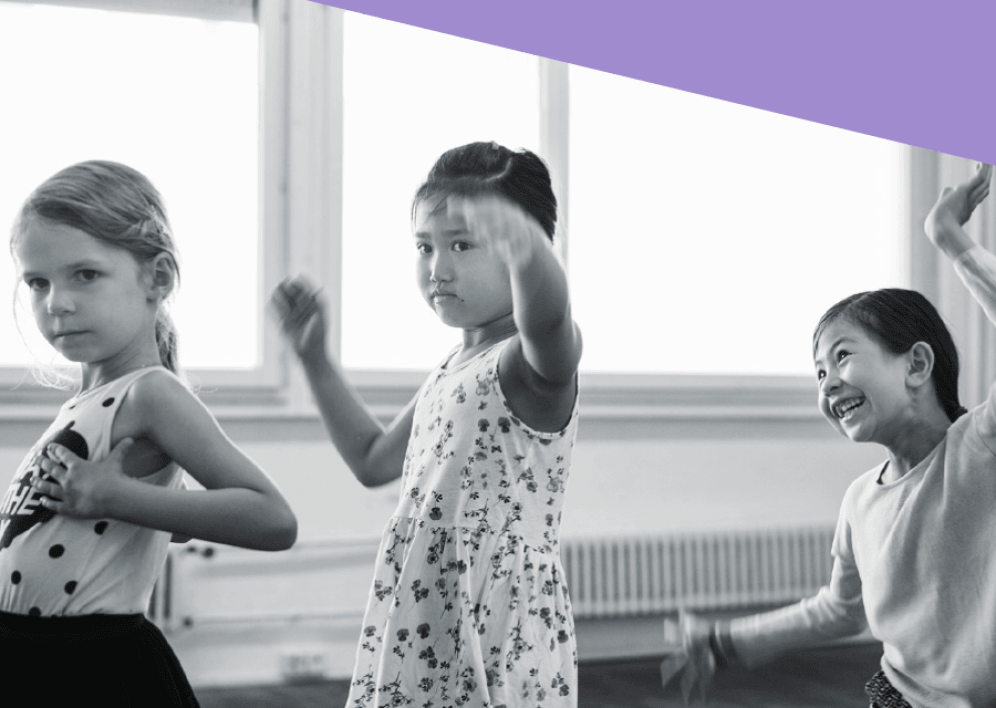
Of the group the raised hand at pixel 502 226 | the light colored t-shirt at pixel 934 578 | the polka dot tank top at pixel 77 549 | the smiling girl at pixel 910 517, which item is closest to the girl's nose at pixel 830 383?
the smiling girl at pixel 910 517

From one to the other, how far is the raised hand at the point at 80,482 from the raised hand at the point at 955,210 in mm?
971

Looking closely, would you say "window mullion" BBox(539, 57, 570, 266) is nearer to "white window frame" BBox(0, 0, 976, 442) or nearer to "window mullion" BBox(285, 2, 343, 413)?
"white window frame" BBox(0, 0, 976, 442)

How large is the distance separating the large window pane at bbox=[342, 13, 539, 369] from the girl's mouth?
1879mm

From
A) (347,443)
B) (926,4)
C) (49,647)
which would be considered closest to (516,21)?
(926,4)

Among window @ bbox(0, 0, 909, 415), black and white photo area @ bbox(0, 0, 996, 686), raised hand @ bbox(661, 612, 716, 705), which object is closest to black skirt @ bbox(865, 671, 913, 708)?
raised hand @ bbox(661, 612, 716, 705)

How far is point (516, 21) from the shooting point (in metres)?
2.03

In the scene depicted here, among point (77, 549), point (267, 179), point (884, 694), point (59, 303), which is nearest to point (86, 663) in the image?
point (77, 549)

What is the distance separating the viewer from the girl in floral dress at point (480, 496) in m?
1.01

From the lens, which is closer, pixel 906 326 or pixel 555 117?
pixel 906 326

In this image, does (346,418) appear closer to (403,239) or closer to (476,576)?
(476,576)

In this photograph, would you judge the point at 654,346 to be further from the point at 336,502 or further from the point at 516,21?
the point at 516,21

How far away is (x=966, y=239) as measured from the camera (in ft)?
3.93

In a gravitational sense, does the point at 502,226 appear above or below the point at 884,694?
above

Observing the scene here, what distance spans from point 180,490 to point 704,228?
279cm
